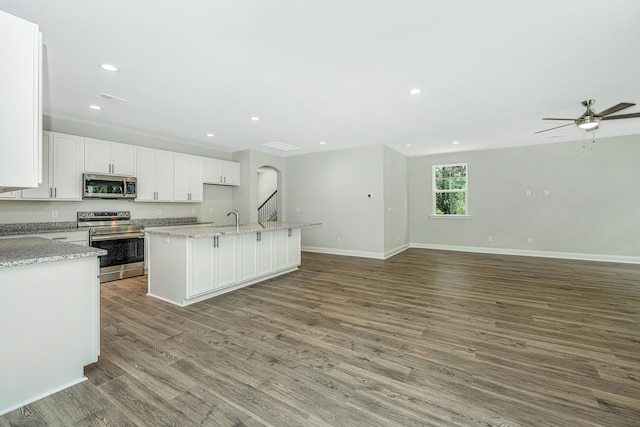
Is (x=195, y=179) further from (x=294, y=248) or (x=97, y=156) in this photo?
(x=294, y=248)

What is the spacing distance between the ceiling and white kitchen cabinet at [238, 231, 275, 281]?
189 centimetres

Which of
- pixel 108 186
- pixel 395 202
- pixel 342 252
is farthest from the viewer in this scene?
pixel 395 202

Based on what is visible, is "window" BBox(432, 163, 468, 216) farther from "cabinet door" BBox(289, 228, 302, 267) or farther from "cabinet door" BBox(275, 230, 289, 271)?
"cabinet door" BBox(275, 230, 289, 271)

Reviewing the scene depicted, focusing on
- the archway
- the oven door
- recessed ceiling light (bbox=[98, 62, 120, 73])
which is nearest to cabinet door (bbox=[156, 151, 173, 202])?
the oven door

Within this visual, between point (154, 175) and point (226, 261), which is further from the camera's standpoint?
point (154, 175)

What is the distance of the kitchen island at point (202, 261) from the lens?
3441mm

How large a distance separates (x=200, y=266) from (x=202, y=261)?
7 cm

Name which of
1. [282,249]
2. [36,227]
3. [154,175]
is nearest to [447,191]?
[282,249]

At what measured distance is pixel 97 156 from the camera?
455 cm

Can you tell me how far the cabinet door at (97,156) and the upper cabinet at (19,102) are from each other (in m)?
3.57

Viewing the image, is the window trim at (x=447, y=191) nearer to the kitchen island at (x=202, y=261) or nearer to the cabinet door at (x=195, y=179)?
the kitchen island at (x=202, y=261)

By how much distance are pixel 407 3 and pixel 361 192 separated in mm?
4911

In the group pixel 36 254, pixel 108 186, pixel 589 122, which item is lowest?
pixel 36 254

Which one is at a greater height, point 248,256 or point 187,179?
point 187,179
